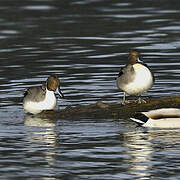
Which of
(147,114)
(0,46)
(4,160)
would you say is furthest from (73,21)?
(4,160)

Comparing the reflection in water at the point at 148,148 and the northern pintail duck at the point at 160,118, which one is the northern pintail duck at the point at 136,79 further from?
the reflection in water at the point at 148,148

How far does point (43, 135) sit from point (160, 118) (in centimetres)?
209

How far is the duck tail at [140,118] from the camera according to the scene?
642 inches

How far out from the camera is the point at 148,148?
1448cm

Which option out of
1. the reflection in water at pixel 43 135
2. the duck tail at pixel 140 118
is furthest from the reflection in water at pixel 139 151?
the reflection in water at pixel 43 135

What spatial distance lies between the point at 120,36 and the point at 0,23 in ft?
17.5

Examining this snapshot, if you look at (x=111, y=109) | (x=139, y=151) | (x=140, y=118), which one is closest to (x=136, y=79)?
(x=111, y=109)

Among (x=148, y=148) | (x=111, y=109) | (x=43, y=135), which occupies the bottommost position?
(x=148, y=148)

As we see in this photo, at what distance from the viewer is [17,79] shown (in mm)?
21984

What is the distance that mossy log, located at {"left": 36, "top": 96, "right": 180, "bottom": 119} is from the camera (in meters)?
17.3

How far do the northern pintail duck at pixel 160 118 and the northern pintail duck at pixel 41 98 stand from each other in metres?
2.29

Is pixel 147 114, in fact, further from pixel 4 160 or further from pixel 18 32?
pixel 18 32

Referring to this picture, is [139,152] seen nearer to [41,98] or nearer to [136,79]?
[136,79]

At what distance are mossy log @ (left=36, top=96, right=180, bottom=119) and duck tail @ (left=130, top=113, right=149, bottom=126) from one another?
0.86 m
